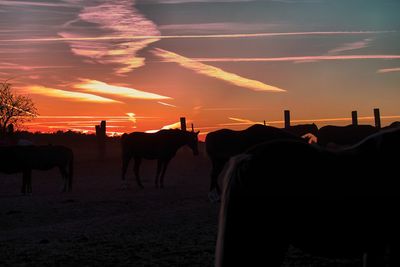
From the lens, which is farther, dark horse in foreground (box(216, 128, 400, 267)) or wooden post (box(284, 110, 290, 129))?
wooden post (box(284, 110, 290, 129))

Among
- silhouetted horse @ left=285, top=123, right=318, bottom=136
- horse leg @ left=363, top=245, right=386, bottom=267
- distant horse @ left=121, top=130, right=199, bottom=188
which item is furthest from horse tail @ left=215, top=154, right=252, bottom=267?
silhouetted horse @ left=285, top=123, right=318, bottom=136

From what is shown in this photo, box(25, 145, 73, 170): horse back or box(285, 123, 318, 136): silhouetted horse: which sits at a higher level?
box(285, 123, 318, 136): silhouetted horse

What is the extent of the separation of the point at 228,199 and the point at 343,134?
19721mm

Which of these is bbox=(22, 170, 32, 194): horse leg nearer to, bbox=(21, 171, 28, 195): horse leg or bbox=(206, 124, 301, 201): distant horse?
bbox=(21, 171, 28, 195): horse leg

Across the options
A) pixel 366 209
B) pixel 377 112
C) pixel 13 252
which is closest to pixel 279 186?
pixel 366 209

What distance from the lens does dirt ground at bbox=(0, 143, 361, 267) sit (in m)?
7.57

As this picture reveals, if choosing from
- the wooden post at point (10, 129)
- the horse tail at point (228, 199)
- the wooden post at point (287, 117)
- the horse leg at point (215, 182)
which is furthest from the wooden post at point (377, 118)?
the horse tail at point (228, 199)

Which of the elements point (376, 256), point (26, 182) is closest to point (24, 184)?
point (26, 182)

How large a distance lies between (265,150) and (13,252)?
18.6 feet

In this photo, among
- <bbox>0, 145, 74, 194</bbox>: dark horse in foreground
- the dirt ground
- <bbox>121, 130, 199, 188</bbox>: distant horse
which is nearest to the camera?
the dirt ground

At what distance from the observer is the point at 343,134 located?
22.7 meters

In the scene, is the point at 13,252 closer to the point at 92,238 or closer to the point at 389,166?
the point at 92,238

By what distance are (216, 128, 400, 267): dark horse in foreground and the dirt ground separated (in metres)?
3.28

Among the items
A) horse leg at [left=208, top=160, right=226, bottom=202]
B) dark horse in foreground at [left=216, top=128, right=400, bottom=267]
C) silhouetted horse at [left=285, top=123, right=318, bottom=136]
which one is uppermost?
silhouetted horse at [left=285, top=123, right=318, bottom=136]
